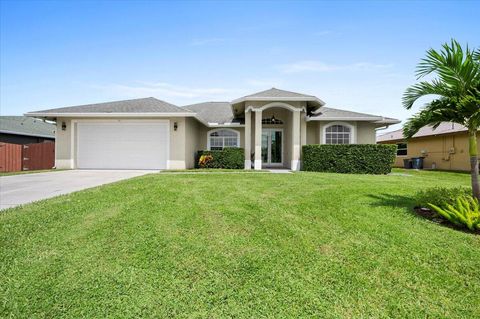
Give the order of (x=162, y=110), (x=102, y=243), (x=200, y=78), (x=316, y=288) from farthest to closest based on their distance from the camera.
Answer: (x=200, y=78) → (x=162, y=110) → (x=102, y=243) → (x=316, y=288)

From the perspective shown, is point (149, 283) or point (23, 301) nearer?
point (23, 301)

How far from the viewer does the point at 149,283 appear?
112 inches

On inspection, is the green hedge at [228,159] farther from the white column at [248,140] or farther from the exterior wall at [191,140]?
the exterior wall at [191,140]

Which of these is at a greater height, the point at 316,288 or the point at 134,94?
the point at 134,94

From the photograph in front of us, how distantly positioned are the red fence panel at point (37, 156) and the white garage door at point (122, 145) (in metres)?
3.77

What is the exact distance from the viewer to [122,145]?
14.9m

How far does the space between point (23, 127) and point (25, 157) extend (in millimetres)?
8247

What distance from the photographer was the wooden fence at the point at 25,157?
1530 centimetres

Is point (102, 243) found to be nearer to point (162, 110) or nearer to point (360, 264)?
point (360, 264)

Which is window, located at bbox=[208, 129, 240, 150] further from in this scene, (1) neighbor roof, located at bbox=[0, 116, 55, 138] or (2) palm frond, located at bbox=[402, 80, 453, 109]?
(1) neighbor roof, located at bbox=[0, 116, 55, 138]

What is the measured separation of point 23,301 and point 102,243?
1.14 m

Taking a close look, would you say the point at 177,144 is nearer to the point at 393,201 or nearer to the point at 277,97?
the point at 277,97

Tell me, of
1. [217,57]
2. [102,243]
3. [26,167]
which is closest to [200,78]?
[217,57]

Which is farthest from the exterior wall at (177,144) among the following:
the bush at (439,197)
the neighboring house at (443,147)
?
the neighboring house at (443,147)
